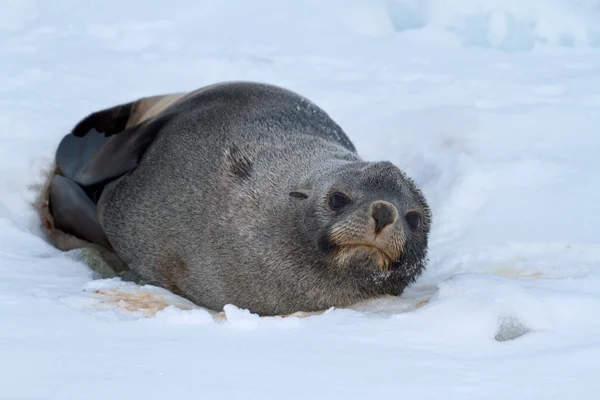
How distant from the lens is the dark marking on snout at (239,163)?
4.93m

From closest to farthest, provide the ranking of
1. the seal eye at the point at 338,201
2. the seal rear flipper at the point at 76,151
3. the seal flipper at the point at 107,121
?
the seal eye at the point at 338,201 → the seal rear flipper at the point at 76,151 → the seal flipper at the point at 107,121

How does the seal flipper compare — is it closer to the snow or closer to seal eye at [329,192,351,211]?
the snow

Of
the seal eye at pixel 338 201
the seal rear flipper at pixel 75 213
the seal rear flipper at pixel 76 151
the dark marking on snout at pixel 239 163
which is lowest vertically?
the seal rear flipper at pixel 75 213

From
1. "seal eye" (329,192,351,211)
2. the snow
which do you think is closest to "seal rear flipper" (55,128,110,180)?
the snow

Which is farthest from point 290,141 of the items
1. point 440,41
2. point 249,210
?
point 440,41

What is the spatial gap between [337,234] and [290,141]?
116 cm

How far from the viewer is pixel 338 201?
427 cm

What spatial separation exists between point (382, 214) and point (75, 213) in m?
2.45

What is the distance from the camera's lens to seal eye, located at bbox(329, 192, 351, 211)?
4250 millimetres

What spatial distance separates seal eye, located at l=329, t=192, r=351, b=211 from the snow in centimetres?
47

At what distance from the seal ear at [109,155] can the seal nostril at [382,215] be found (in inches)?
79.5

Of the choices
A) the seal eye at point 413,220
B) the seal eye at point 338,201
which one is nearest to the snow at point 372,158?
the seal eye at point 413,220

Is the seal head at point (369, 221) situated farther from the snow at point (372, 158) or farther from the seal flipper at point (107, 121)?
the seal flipper at point (107, 121)

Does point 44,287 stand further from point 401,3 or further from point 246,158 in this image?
point 401,3
